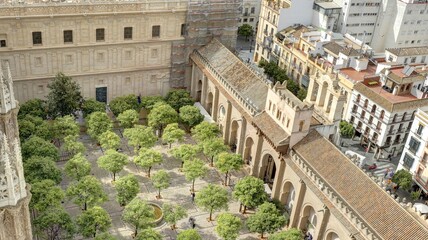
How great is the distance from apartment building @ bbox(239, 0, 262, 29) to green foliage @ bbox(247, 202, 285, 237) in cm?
6750

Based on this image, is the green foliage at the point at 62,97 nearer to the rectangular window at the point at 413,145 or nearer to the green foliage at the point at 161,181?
the green foliage at the point at 161,181

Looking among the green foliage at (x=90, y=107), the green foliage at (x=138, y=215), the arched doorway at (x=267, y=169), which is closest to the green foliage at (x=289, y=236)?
the green foliage at (x=138, y=215)

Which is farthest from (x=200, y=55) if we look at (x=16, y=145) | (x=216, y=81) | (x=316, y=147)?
(x=16, y=145)

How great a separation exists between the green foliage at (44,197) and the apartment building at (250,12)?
236 ft

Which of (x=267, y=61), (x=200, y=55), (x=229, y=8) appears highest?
(x=229, y=8)

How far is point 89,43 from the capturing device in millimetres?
68750

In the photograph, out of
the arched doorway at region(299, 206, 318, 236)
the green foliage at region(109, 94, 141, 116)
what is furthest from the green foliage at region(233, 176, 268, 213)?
the green foliage at region(109, 94, 141, 116)

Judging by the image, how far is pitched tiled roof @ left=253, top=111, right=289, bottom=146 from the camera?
170ft

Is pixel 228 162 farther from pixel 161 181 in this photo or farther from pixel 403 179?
pixel 403 179

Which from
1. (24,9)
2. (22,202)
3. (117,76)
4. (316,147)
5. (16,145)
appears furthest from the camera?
(117,76)

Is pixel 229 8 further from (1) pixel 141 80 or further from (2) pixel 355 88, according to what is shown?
(2) pixel 355 88

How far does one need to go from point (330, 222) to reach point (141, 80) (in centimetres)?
4015

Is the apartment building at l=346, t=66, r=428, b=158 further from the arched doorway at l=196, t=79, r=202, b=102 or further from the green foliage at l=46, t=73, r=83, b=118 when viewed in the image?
the green foliage at l=46, t=73, r=83, b=118

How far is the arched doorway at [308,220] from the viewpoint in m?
50.6
